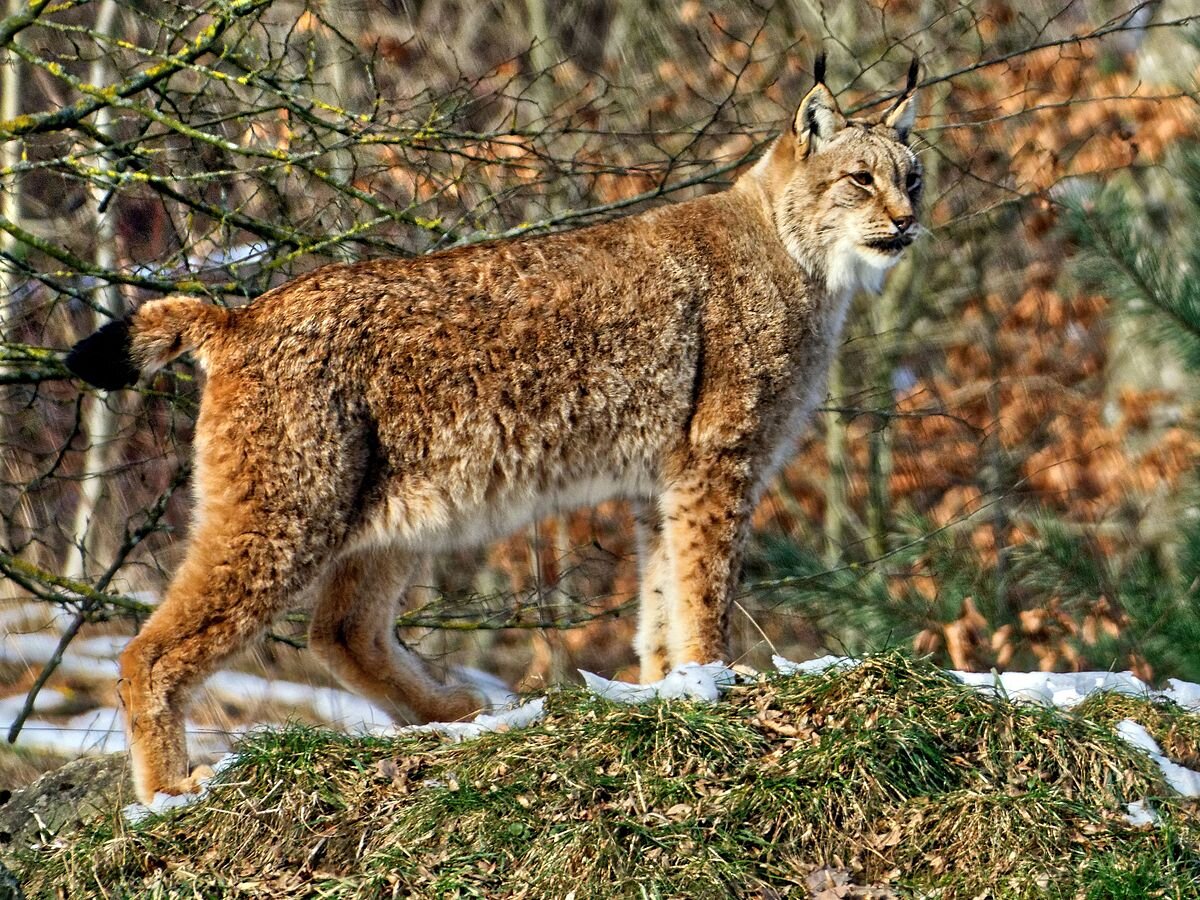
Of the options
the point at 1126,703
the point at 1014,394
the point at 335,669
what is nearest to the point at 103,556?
the point at 335,669

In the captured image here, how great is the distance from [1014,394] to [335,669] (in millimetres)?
7704

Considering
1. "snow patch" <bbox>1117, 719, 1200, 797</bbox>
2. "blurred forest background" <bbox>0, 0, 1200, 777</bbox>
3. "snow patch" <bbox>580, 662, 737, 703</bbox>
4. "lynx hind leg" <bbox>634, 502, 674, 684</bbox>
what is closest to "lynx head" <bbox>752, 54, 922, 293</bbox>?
"lynx hind leg" <bbox>634, 502, 674, 684</bbox>

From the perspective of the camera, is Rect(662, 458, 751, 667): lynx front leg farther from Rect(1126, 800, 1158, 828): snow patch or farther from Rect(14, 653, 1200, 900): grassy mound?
Rect(1126, 800, 1158, 828): snow patch

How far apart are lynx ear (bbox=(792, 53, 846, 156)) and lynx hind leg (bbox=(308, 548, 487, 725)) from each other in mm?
2398

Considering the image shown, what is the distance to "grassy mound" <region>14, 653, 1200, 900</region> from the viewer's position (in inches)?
155

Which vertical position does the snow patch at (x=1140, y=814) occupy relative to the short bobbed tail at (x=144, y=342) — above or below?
below

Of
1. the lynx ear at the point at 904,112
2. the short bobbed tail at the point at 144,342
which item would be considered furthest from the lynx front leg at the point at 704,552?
the short bobbed tail at the point at 144,342

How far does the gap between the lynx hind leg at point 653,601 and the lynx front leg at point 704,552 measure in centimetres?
17

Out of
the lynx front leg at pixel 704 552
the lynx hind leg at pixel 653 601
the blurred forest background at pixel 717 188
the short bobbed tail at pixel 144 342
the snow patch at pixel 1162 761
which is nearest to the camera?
the snow patch at pixel 1162 761

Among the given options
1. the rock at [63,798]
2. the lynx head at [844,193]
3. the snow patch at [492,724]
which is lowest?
the rock at [63,798]

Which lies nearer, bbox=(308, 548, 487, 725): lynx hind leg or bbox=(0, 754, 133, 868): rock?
bbox=(0, 754, 133, 868): rock

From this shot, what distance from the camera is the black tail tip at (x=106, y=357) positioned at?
16.6 feet

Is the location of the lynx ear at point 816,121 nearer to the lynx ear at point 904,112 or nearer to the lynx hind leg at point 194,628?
the lynx ear at point 904,112

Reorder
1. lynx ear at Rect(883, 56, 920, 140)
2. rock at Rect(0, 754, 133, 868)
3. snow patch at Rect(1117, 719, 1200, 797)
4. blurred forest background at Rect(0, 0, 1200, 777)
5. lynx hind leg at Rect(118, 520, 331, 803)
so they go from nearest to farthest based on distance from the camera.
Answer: snow patch at Rect(1117, 719, 1200, 797)
lynx hind leg at Rect(118, 520, 331, 803)
rock at Rect(0, 754, 133, 868)
lynx ear at Rect(883, 56, 920, 140)
blurred forest background at Rect(0, 0, 1200, 777)
